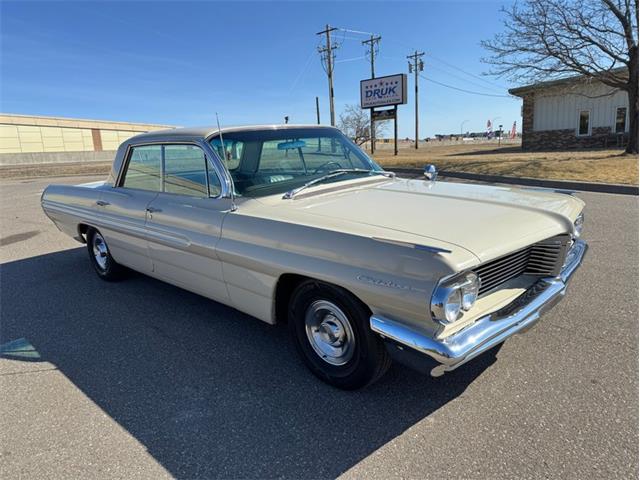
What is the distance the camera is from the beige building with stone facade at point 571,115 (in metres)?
24.9

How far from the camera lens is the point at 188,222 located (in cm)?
354

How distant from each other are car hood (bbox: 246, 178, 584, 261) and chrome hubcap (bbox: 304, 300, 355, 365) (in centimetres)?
53

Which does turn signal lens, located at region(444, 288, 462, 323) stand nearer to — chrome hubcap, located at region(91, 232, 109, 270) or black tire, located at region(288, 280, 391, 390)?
black tire, located at region(288, 280, 391, 390)

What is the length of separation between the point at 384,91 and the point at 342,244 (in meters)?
27.6

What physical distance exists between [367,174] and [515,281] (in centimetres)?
167

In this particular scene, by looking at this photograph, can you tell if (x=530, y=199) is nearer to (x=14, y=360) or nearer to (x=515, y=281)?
(x=515, y=281)

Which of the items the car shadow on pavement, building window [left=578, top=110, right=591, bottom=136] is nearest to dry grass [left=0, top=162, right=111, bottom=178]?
the car shadow on pavement

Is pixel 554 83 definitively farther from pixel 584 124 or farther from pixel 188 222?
pixel 188 222

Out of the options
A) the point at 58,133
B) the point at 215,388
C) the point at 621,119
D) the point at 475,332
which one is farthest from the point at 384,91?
the point at 58,133

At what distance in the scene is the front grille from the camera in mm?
2746

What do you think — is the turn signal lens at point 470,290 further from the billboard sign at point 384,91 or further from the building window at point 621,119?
the building window at point 621,119

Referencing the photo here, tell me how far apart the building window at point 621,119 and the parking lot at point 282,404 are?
25534 millimetres

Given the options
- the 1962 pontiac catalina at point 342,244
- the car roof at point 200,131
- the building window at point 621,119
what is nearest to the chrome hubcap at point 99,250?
the 1962 pontiac catalina at point 342,244

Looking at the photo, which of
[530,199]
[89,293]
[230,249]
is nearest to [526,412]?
[530,199]
